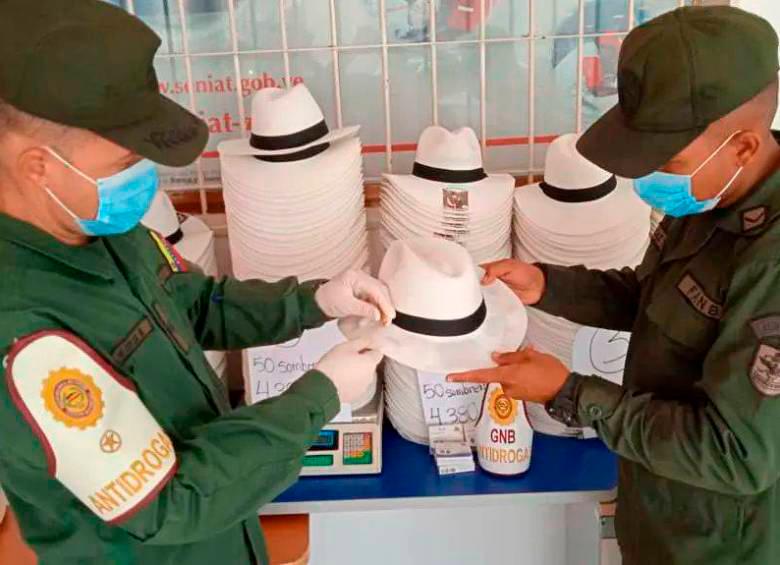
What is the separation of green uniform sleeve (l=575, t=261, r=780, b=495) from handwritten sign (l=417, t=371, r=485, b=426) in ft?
2.03

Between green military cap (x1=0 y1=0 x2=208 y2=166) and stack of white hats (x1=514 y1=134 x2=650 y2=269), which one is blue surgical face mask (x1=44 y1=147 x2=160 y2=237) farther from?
stack of white hats (x1=514 y1=134 x2=650 y2=269)

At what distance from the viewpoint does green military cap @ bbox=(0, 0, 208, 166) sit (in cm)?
90

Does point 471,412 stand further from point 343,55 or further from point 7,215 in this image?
point 7,215

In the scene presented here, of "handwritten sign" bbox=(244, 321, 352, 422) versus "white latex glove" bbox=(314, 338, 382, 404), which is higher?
"white latex glove" bbox=(314, 338, 382, 404)

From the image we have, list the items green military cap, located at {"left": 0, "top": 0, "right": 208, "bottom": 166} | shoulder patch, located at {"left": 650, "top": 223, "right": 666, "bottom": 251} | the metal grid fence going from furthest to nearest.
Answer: the metal grid fence, shoulder patch, located at {"left": 650, "top": 223, "right": 666, "bottom": 251}, green military cap, located at {"left": 0, "top": 0, "right": 208, "bottom": 166}

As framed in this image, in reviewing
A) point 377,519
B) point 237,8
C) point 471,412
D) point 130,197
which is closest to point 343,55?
point 237,8

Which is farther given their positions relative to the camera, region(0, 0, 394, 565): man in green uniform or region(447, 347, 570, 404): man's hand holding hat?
region(447, 347, 570, 404): man's hand holding hat

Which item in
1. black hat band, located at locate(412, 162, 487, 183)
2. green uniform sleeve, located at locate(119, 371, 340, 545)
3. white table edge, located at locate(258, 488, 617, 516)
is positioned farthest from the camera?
black hat band, located at locate(412, 162, 487, 183)

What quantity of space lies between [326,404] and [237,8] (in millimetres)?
1186

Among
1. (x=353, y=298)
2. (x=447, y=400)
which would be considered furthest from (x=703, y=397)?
(x=447, y=400)

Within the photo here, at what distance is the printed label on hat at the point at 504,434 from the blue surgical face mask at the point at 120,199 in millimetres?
890

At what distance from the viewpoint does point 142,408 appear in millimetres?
1004

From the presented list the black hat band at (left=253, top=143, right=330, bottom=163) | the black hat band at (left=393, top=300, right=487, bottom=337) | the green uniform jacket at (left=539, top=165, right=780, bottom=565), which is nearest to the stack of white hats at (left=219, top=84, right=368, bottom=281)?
the black hat band at (left=253, top=143, right=330, bottom=163)

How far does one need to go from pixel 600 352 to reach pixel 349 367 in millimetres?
751
